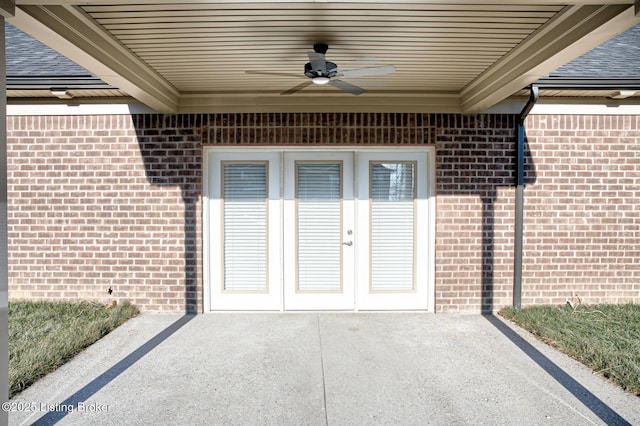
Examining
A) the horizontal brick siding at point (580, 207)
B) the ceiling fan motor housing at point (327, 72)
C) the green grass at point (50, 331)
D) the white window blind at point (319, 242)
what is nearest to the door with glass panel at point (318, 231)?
the white window blind at point (319, 242)

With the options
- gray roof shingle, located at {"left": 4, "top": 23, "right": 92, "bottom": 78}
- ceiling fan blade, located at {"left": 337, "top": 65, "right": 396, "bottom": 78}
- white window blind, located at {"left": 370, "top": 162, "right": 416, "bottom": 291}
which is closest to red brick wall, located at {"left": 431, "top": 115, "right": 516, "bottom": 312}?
white window blind, located at {"left": 370, "top": 162, "right": 416, "bottom": 291}

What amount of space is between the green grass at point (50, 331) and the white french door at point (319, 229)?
4.49ft

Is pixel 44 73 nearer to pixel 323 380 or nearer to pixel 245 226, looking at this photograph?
pixel 245 226

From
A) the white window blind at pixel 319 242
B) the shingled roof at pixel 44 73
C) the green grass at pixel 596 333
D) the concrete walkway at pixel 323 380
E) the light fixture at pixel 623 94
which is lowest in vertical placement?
the concrete walkway at pixel 323 380

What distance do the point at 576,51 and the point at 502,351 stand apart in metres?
2.84

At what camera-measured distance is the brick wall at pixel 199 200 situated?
18.9ft

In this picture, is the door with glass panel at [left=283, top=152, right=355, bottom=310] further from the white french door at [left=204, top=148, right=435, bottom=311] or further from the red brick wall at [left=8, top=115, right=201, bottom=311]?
the red brick wall at [left=8, top=115, right=201, bottom=311]

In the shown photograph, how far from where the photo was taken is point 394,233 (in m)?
5.95

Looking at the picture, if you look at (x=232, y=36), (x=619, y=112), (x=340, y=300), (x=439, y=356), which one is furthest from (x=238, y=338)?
(x=619, y=112)

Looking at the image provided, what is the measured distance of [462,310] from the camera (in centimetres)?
582

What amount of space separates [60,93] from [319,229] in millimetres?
3570

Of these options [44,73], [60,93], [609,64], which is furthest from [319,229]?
[609,64]

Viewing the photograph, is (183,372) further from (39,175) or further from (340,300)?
(39,175)

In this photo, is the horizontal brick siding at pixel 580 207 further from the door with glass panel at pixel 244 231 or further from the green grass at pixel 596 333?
the door with glass panel at pixel 244 231
